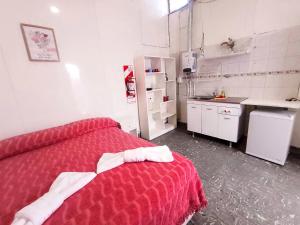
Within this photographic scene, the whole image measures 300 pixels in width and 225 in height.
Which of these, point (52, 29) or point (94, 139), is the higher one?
point (52, 29)

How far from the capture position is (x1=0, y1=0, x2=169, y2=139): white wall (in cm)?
167

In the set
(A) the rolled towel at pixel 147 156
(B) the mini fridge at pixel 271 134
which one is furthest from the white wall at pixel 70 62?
(B) the mini fridge at pixel 271 134

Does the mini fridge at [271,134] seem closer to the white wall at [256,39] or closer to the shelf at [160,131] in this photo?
the white wall at [256,39]

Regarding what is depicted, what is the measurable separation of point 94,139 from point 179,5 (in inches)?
132

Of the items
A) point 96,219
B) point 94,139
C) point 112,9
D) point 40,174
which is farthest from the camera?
point 112,9

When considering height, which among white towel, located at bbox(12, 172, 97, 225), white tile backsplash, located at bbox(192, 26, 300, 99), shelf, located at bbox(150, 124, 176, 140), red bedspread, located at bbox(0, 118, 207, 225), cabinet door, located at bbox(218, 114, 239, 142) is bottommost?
shelf, located at bbox(150, 124, 176, 140)

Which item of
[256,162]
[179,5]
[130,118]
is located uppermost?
[179,5]

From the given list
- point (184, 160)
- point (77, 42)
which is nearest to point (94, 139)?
point (184, 160)

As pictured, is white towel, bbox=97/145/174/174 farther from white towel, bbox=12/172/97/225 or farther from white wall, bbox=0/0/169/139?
white wall, bbox=0/0/169/139

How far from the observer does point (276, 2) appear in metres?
2.15

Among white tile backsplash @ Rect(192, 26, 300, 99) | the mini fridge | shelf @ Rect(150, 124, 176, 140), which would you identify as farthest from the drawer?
shelf @ Rect(150, 124, 176, 140)

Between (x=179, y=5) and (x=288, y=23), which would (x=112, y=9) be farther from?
(x=288, y=23)

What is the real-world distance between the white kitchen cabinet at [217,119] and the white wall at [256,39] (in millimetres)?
567

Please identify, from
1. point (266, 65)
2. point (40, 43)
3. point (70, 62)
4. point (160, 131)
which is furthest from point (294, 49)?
point (40, 43)
